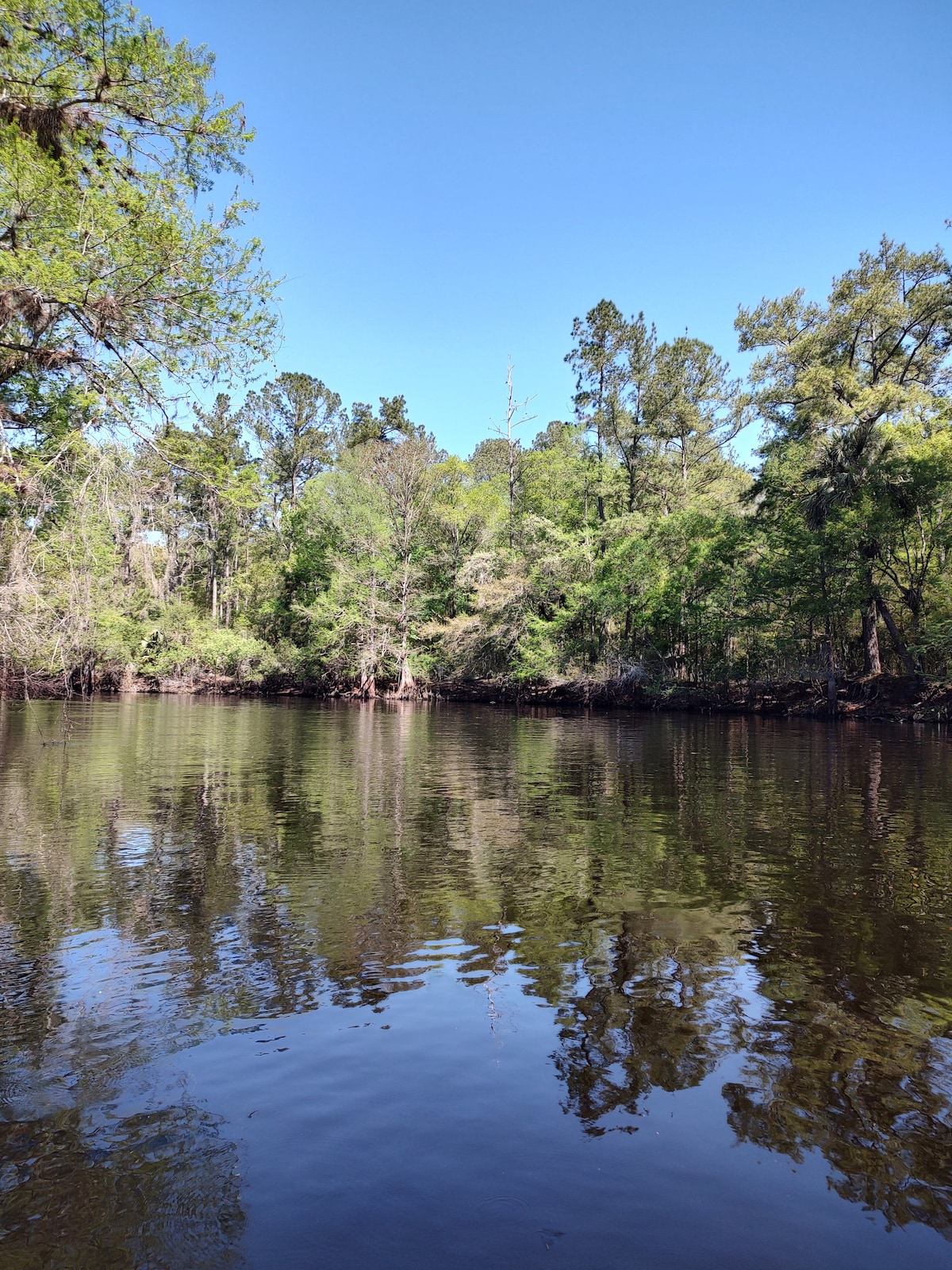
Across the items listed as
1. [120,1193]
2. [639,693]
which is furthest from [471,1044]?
[639,693]

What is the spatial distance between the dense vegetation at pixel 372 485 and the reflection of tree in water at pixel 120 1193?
31.4ft

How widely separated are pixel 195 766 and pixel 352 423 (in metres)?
58.6

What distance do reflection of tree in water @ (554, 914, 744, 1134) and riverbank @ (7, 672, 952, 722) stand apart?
914 inches

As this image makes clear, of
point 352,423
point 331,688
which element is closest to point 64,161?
point 331,688

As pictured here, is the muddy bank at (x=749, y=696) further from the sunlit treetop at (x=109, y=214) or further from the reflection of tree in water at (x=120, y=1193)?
the reflection of tree in water at (x=120, y=1193)

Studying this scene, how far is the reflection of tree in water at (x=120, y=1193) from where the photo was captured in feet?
9.12

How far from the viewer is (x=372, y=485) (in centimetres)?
5331

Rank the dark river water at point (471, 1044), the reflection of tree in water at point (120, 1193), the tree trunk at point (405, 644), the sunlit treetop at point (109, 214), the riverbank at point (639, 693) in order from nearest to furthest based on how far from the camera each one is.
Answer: the reflection of tree in water at point (120, 1193)
the dark river water at point (471, 1044)
the sunlit treetop at point (109, 214)
the riverbank at point (639, 693)
the tree trunk at point (405, 644)

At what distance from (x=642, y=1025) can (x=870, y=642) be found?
37219 mm

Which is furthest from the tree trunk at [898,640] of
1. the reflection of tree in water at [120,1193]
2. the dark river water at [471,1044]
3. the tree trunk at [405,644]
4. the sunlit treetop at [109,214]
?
the reflection of tree in water at [120,1193]

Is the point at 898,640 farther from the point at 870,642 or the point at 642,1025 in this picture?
the point at 642,1025

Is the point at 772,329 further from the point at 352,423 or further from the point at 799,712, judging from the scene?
the point at 352,423

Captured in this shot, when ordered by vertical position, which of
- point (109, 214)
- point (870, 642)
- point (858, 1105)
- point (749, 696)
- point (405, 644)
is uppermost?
point (109, 214)

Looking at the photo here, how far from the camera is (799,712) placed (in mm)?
37031
